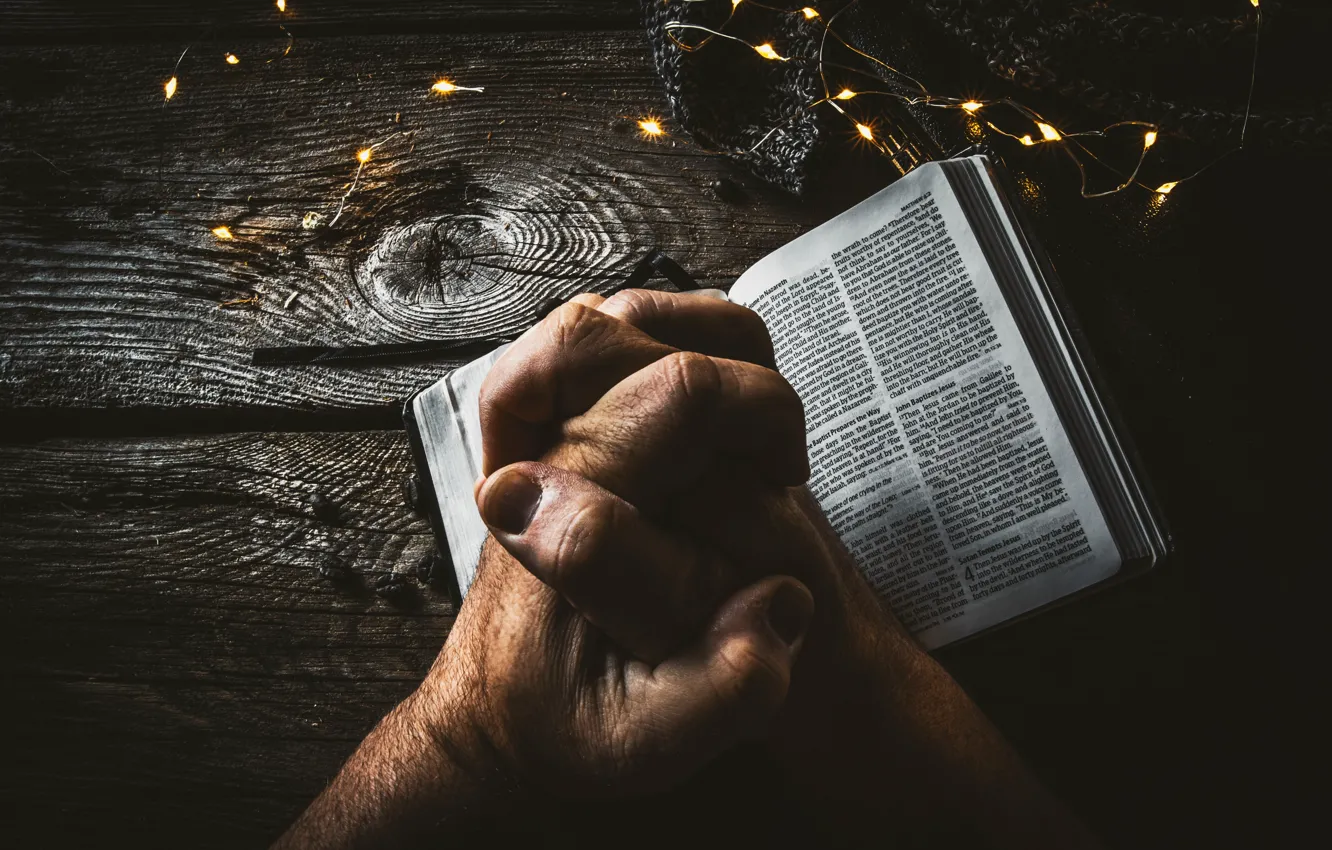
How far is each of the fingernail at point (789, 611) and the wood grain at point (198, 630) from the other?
0.49 meters

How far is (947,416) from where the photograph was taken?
2.68 ft

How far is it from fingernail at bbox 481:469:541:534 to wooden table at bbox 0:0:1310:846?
412mm

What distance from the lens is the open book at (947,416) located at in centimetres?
77

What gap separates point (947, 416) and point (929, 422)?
19 mm

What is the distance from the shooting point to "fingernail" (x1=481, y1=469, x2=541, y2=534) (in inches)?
22.5

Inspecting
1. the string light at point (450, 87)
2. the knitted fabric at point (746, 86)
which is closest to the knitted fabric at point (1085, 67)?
the knitted fabric at point (746, 86)

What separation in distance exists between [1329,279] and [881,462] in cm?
58

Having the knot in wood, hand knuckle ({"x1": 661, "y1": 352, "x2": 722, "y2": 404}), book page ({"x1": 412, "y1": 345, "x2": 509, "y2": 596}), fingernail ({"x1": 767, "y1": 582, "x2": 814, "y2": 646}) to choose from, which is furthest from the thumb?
the knot in wood

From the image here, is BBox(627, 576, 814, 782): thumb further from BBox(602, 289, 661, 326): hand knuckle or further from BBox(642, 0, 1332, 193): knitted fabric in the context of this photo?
BBox(642, 0, 1332, 193): knitted fabric

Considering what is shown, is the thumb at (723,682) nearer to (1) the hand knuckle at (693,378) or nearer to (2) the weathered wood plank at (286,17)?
(1) the hand knuckle at (693,378)

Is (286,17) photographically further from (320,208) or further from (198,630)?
(198,630)

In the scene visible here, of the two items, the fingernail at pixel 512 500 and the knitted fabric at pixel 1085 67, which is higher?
the knitted fabric at pixel 1085 67

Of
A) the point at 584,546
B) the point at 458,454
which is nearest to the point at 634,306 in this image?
the point at 584,546

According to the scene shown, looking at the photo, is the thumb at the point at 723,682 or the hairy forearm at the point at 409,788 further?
the hairy forearm at the point at 409,788
